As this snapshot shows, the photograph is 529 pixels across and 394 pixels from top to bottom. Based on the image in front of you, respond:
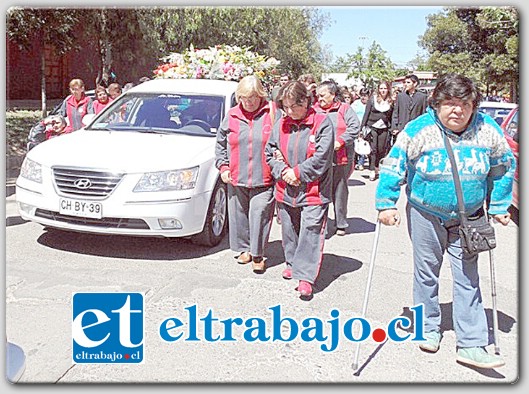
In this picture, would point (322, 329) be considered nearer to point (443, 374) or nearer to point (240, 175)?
point (443, 374)

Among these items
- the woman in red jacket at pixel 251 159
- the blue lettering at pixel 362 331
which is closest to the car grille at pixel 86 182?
the woman in red jacket at pixel 251 159

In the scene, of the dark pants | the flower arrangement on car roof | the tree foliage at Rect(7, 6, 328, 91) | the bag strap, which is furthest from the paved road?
the dark pants

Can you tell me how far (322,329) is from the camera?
4.06 m

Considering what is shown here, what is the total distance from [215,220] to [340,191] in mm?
1451

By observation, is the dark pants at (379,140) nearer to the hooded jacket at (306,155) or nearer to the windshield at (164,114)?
the windshield at (164,114)

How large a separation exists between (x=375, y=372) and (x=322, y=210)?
1.43 meters

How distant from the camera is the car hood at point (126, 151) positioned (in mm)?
5516

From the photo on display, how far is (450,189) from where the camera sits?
372 cm

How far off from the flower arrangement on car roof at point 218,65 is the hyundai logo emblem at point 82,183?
331 centimetres

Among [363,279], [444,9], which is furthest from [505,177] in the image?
[363,279]

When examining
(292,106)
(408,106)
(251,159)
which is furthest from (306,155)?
(408,106)

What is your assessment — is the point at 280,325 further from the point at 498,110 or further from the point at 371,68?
the point at 498,110

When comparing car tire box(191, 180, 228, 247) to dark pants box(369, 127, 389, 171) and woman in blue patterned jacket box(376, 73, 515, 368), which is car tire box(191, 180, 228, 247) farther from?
dark pants box(369, 127, 389, 171)

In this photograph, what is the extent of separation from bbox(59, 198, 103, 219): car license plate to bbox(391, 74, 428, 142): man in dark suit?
5.55m
